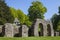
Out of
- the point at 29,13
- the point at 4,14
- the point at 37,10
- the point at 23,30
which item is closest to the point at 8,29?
the point at 23,30

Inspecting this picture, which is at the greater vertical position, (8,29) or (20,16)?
(20,16)

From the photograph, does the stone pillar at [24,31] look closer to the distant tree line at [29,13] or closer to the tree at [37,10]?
the distant tree line at [29,13]

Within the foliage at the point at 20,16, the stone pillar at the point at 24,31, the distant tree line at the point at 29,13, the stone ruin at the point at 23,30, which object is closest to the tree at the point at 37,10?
the distant tree line at the point at 29,13

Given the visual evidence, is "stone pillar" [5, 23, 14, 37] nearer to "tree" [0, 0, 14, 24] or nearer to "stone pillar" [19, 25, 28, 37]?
"stone pillar" [19, 25, 28, 37]

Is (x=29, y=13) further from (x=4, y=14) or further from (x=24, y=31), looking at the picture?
(x=24, y=31)

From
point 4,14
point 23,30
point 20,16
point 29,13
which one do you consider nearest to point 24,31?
point 23,30

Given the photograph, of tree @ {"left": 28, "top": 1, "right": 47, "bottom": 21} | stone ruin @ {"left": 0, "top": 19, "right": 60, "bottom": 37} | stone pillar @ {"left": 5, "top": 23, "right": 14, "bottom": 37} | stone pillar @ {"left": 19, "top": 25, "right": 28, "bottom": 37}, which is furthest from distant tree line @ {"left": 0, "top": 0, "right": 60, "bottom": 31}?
stone pillar @ {"left": 5, "top": 23, "right": 14, "bottom": 37}

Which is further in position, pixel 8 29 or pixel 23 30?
pixel 23 30

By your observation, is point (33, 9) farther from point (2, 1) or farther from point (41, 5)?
point (2, 1)

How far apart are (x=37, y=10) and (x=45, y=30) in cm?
2514

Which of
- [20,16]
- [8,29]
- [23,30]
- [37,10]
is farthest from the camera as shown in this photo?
[20,16]

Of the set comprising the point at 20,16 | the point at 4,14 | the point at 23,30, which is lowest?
the point at 23,30

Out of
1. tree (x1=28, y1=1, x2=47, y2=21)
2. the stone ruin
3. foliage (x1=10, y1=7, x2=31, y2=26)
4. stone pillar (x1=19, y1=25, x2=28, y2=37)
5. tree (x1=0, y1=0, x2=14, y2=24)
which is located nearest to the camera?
the stone ruin

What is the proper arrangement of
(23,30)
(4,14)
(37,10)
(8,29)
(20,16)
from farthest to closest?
(20,16) < (37,10) < (4,14) < (23,30) < (8,29)
